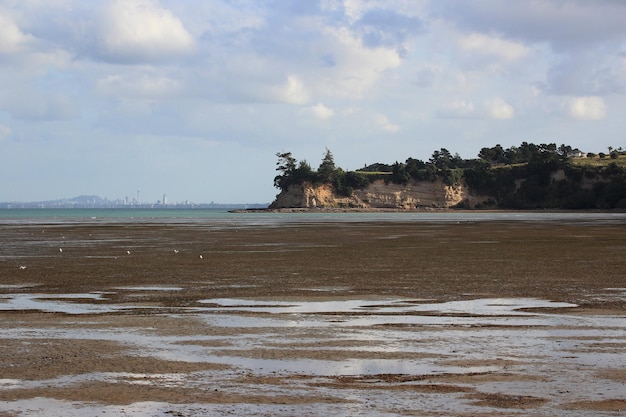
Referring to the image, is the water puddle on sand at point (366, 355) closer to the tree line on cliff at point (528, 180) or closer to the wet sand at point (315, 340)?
the wet sand at point (315, 340)

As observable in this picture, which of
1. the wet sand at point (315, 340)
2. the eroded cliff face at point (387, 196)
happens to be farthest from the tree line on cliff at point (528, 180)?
the wet sand at point (315, 340)

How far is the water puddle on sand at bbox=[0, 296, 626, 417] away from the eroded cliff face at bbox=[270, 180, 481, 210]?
17325 centimetres

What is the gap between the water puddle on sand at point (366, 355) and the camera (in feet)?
32.5

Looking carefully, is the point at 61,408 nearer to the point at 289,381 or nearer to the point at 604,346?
the point at 289,381

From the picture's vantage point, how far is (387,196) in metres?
193

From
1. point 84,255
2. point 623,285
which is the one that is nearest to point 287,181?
point 84,255

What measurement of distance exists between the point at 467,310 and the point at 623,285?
7.17 m

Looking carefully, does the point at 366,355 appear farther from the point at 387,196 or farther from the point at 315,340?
the point at 387,196

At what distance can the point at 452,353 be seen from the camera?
1303 cm

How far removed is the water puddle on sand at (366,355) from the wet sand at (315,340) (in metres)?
0.04

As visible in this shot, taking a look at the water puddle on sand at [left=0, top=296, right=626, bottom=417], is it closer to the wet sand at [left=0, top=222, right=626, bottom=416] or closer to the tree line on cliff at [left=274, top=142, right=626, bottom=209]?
the wet sand at [left=0, top=222, right=626, bottom=416]

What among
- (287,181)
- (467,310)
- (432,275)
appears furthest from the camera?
(287,181)

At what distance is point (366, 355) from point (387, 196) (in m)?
181

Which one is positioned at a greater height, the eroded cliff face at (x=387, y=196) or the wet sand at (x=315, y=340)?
the eroded cliff face at (x=387, y=196)
